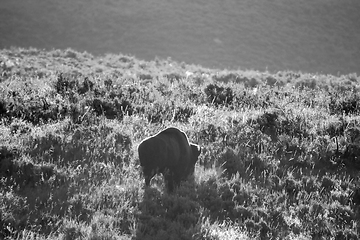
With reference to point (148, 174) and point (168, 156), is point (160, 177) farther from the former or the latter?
point (168, 156)

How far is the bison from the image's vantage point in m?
6.07

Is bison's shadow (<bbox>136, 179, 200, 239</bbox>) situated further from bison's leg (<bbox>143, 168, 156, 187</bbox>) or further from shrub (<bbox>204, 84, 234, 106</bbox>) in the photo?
shrub (<bbox>204, 84, 234, 106</bbox>)

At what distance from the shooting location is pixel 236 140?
28.0 ft

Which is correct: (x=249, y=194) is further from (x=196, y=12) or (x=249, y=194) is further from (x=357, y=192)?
(x=196, y=12)

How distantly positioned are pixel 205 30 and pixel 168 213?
36.7 metres

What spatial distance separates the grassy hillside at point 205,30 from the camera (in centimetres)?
3497

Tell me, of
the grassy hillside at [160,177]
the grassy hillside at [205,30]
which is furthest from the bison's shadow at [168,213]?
the grassy hillside at [205,30]

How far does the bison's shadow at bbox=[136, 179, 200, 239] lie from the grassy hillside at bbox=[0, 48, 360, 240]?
0.02 m

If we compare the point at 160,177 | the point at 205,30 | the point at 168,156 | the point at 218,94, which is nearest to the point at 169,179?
the point at 160,177

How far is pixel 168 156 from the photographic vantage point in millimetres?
6176

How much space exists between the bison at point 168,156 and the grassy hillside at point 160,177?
0.23 meters

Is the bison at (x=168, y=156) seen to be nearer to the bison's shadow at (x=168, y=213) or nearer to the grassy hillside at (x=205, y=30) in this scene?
the bison's shadow at (x=168, y=213)

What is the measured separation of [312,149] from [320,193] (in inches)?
62.9

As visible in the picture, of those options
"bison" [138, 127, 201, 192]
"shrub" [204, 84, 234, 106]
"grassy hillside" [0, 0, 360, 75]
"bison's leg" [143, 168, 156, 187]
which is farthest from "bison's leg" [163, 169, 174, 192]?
"grassy hillside" [0, 0, 360, 75]
